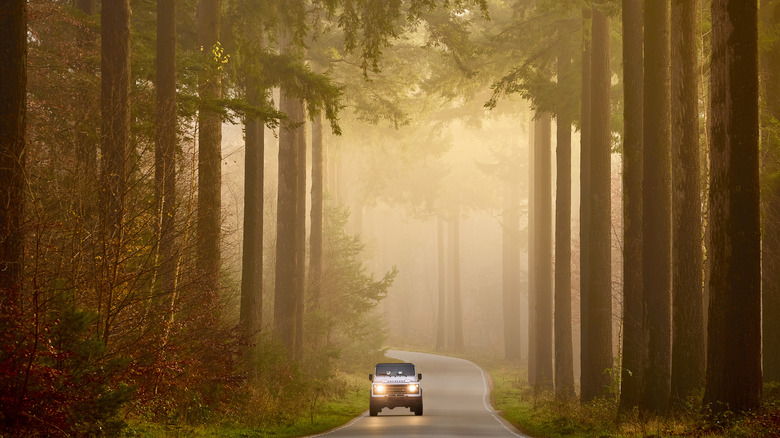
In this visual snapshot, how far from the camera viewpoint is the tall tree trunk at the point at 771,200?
1864cm

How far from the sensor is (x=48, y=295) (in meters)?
13.5

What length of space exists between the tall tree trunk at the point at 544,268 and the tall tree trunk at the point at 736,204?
63.5 feet

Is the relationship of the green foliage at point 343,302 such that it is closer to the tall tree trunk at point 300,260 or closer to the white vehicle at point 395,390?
the tall tree trunk at point 300,260

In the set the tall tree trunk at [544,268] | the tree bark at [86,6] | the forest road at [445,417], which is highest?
the tree bark at [86,6]

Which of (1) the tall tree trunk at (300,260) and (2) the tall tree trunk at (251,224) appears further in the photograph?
(1) the tall tree trunk at (300,260)

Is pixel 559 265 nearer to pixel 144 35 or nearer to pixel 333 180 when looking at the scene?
pixel 144 35

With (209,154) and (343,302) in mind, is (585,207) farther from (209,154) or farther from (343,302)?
(343,302)

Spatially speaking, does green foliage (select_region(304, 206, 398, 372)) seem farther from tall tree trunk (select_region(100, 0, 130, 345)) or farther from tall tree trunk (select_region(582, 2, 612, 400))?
tall tree trunk (select_region(100, 0, 130, 345))

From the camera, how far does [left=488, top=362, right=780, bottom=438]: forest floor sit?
1361 centimetres

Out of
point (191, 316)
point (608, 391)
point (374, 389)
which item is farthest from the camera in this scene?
point (374, 389)

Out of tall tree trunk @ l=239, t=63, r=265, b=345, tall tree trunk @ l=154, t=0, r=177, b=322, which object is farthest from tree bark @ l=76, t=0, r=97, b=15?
tall tree trunk @ l=239, t=63, r=265, b=345

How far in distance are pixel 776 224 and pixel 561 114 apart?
9787 millimetres

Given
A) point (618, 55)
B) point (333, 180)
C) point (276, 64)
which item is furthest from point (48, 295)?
point (333, 180)

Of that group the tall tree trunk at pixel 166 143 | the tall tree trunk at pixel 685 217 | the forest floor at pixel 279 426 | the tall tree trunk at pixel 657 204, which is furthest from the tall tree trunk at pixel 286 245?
the tall tree trunk at pixel 685 217
